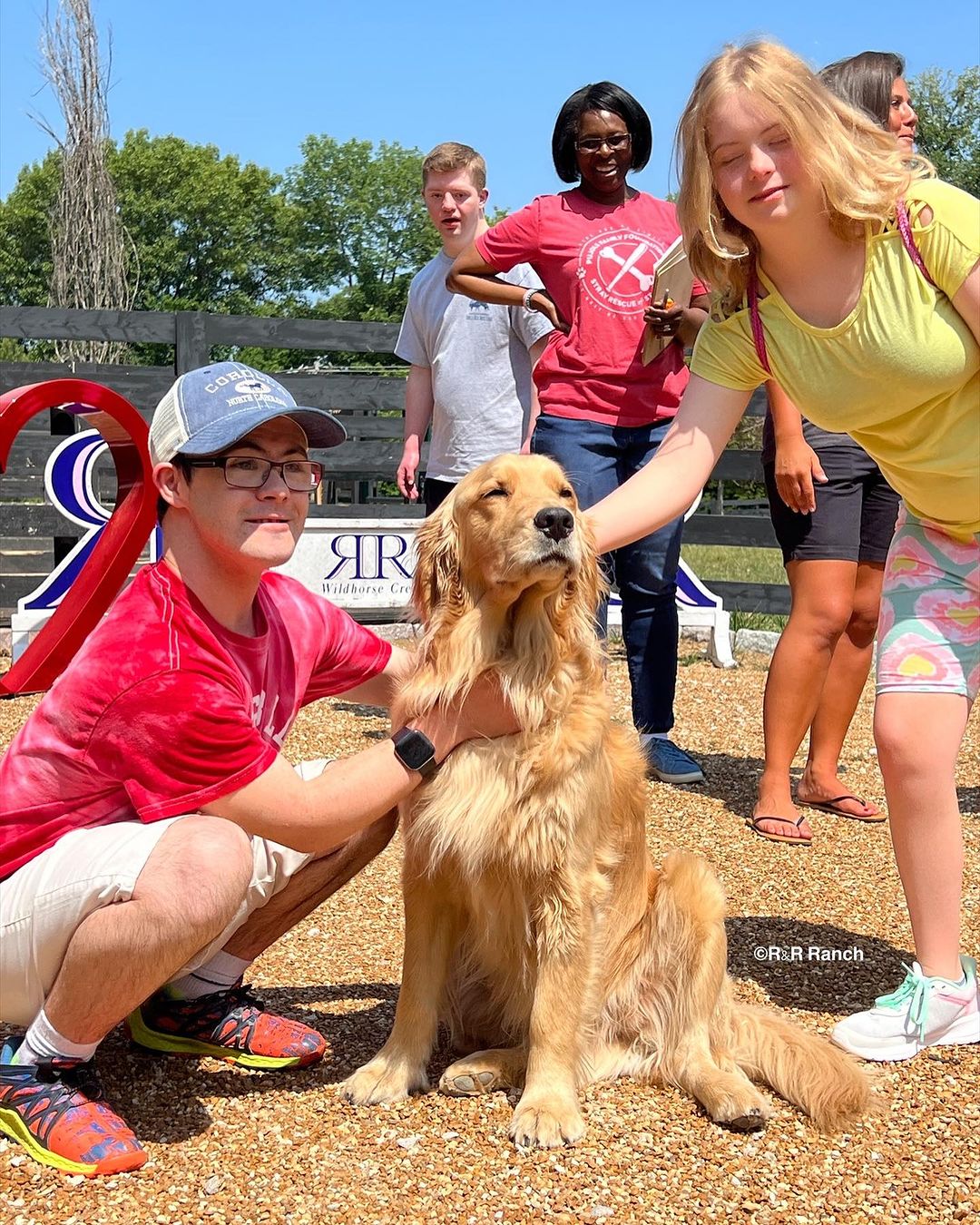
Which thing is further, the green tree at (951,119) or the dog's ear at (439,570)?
the green tree at (951,119)

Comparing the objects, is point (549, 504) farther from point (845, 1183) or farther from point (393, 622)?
point (393, 622)

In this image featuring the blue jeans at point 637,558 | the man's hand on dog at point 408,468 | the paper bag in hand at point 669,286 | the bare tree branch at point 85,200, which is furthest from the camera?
the bare tree branch at point 85,200

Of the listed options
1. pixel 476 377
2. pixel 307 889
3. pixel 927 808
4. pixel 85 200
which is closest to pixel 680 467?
pixel 927 808

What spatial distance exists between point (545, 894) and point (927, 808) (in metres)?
1.00

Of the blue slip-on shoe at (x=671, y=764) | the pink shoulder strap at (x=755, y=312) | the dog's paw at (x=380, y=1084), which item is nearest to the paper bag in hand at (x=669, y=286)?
the pink shoulder strap at (x=755, y=312)

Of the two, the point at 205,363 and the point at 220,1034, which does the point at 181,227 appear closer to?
the point at 205,363

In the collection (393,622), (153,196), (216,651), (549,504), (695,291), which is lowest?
(393,622)

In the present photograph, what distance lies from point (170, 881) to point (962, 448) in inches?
78.2

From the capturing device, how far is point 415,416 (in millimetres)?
6219

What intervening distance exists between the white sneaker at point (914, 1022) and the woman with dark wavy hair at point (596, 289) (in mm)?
2529

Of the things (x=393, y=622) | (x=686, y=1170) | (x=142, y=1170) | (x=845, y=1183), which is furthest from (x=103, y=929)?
(x=393, y=622)

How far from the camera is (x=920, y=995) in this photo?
9.66ft

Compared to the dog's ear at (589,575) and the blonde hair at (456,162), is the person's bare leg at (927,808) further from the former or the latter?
the blonde hair at (456,162)

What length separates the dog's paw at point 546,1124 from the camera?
2453 millimetres
